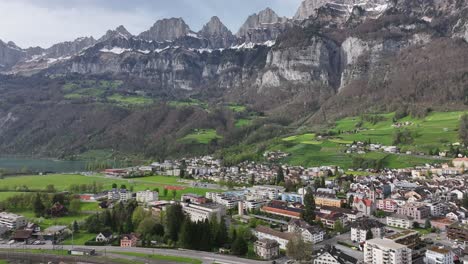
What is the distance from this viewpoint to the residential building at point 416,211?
168 feet

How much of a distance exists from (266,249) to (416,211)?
71.9ft

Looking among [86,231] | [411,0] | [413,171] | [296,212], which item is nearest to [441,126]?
[413,171]

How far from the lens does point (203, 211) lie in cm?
5084

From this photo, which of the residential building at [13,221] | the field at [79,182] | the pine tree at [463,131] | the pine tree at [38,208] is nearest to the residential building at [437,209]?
the field at [79,182]

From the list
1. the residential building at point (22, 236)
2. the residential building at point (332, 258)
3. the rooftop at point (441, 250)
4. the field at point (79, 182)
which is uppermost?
the field at point (79, 182)

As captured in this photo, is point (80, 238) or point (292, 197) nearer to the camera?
point (80, 238)

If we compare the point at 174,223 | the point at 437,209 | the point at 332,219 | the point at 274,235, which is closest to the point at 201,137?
the point at 332,219

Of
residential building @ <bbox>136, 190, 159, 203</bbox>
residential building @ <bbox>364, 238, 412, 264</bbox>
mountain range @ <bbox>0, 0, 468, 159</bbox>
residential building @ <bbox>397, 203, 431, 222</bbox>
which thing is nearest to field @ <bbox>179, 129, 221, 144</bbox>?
mountain range @ <bbox>0, 0, 468, 159</bbox>

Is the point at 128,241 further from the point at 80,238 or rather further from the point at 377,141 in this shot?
the point at 377,141

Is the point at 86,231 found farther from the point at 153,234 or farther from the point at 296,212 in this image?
the point at 296,212

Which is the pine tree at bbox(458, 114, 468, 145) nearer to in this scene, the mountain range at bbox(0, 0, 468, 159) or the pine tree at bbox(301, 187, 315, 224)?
the mountain range at bbox(0, 0, 468, 159)

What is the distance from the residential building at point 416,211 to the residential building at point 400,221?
7.72ft

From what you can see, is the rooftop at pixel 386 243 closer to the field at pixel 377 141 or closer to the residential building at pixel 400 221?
the residential building at pixel 400 221

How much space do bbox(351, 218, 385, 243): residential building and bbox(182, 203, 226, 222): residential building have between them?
14.6 metres
